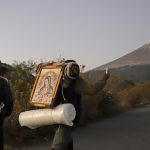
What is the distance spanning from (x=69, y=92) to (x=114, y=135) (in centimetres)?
581

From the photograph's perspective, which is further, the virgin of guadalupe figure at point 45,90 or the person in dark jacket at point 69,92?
the virgin of guadalupe figure at point 45,90

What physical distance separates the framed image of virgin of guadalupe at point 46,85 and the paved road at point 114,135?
343 cm

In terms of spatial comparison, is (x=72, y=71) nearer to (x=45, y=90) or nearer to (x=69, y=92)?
(x=69, y=92)

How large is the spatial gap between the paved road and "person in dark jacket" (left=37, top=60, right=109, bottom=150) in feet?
12.1

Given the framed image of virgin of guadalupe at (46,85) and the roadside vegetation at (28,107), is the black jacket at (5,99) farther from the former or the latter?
the roadside vegetation at (28,107)

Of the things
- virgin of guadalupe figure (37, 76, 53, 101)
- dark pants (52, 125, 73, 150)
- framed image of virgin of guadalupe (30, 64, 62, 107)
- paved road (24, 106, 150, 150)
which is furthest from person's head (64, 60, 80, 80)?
paved road (24, 106, 150, 150)

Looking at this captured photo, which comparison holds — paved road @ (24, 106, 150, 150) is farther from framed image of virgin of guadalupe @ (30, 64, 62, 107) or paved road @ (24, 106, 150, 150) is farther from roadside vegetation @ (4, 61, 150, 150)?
framed image of virgin of guadalupe @ (30, 64, 62, 107)

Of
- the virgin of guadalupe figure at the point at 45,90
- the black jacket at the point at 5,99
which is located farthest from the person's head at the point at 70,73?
the black jacket at the point at 5,99

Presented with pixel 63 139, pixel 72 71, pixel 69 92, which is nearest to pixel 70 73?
pixel 72 71

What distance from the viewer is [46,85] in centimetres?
745

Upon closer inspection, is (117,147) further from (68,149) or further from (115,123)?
(115,123)

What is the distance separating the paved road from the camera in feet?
36.0

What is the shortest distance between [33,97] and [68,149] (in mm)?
1066

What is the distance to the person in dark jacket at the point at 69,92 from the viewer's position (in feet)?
23.1
